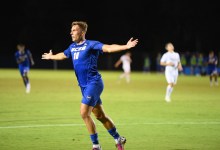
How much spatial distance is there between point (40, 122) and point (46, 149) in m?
4.40

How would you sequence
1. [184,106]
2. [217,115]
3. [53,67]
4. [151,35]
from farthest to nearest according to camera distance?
[151,35]
[53,67]
[184,106]
[217,115]

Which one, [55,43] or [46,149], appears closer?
[46,149]

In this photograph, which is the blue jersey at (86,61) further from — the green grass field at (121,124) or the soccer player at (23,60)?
the soccer player at (23,60)

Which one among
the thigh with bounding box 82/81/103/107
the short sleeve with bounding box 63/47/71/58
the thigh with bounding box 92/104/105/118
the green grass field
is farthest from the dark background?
the thigh with bounding box 82/81/103/107

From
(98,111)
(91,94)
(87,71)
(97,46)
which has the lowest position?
(98,111)

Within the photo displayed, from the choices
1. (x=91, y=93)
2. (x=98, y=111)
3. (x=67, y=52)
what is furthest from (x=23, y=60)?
(x=91, y=93)

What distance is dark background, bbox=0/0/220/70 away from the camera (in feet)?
243

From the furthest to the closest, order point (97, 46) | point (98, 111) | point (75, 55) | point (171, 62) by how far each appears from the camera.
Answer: point (171, 62), point (98, 111), point (75, 55), point (97, 46)

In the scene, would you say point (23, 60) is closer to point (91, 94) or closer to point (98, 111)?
point (98, 111)

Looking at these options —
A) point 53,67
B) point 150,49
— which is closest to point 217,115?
point 53,67

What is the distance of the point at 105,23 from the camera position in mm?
77250

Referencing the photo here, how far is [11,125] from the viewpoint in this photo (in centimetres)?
1395

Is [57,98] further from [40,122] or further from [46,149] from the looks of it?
[46,149]

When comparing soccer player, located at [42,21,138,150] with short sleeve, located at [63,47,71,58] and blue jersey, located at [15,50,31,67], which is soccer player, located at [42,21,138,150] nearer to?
short sleeve, located at [63,47,71,58]
